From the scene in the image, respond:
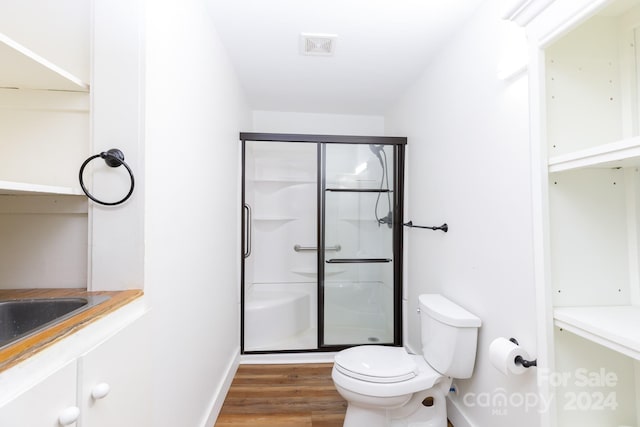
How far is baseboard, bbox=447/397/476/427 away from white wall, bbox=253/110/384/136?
2530mm

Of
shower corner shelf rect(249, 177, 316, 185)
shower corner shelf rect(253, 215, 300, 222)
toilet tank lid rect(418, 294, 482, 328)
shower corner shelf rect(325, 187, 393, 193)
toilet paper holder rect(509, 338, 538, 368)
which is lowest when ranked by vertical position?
toilet paper holder rect(509, 338, 538, 368)

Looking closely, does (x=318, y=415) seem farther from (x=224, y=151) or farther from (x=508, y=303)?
(x=224, y=151)

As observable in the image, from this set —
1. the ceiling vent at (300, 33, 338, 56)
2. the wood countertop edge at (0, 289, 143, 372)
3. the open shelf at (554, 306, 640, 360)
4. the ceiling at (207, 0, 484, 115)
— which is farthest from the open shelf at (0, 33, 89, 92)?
the open shelf at (554, 306, 640, 360)

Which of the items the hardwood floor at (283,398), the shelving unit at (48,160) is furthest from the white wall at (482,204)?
the shelving unit at (48,160)

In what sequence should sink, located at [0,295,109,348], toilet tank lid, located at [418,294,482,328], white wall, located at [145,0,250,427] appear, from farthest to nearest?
toilet tank lid, located at [418,294,482,328]
white wall, located at [145,0,250,427]
sink, located at [0,295,109,348]

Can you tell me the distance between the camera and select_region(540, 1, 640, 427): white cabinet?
0.74 meters

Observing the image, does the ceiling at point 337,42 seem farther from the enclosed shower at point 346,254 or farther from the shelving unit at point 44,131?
the shelving unit at point 44,131

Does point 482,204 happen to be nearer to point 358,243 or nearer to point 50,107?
point 358,243

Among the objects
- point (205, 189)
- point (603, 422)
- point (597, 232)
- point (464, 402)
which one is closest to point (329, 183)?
point (205, 189)

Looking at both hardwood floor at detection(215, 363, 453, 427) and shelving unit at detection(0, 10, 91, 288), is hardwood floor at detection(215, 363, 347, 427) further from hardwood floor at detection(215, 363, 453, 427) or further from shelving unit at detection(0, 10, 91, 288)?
shelving unit at detection(0, 10, 91, 288)

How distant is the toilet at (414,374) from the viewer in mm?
1448

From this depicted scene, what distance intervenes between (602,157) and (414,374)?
1301 mm

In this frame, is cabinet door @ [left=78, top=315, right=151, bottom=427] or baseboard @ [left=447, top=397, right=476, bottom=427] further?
baseboard @ [left=447, top=397, right=476, bottom=427]

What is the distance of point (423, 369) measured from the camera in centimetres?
157
